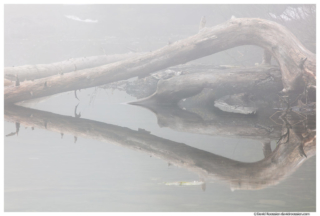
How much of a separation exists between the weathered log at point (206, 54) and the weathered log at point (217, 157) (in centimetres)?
218

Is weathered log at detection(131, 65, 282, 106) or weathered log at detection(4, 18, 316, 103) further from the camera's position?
weathered log at detection(131, 65, 282, 106)

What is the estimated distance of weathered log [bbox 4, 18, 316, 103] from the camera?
5.30 m

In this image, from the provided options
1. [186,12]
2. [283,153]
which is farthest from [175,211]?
[186,12]

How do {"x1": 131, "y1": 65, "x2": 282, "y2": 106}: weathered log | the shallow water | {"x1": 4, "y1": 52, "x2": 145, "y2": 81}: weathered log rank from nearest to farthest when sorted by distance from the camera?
the shallow water → {"x1": 131, "y1": 65, "x2": 282, "y2": 106}: weathered log → {"x1": 4, "y1": 52, "x2": 145, "y2": 81}: weathered log

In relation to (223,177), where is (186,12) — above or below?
above

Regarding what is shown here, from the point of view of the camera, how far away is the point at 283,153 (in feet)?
8.26

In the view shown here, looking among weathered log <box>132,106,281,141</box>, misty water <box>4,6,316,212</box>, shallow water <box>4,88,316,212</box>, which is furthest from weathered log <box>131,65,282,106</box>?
shallow water <box>4,88,316,212</box>

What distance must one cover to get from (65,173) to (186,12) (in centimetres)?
1218

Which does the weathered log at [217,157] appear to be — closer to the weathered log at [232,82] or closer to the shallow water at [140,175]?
the shallow water at [140,175]

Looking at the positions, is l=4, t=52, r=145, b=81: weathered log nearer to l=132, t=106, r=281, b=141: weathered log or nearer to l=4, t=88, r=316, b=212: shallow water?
l=132, t=106, r=281, b=141: weathered log

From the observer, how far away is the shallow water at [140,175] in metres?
1.68

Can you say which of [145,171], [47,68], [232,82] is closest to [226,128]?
[145,171]

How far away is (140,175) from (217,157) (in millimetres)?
735
